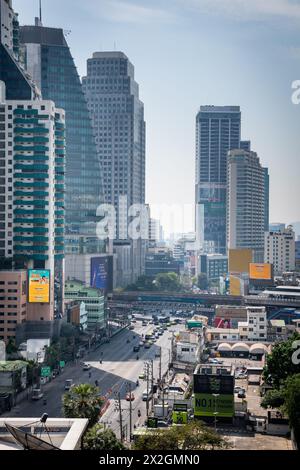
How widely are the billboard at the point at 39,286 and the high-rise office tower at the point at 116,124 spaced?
3236 cm

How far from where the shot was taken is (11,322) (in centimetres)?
3294

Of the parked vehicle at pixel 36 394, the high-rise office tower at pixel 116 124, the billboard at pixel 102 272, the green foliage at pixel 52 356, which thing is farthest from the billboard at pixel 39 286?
the high-rise office tower at pixel 116 124

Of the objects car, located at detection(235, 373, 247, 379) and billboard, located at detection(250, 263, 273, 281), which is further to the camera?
billboard, located at detection(250, 263, 273, 281)

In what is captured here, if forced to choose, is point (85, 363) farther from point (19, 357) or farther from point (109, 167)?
point (109, 167)

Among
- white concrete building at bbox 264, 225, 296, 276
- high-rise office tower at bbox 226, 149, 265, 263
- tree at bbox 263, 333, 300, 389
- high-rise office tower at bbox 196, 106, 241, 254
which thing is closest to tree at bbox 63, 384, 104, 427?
tree at bbox 263, 333, 300, 389

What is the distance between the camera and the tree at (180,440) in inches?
637

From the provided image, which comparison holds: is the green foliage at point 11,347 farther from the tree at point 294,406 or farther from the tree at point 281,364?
the tree at point 294,406

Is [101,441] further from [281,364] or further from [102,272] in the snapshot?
[102,272]

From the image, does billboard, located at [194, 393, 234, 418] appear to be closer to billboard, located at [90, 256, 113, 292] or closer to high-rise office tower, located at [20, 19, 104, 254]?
billboard, located at [90, 256, 113, 292]

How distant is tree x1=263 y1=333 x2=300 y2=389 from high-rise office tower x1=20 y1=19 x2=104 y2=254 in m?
26.1

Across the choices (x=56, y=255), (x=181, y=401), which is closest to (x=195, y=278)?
(x=56, y=255)

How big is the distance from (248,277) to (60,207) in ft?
72.6

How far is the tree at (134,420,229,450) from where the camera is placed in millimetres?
16172

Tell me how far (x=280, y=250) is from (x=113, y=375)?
3843 cm
